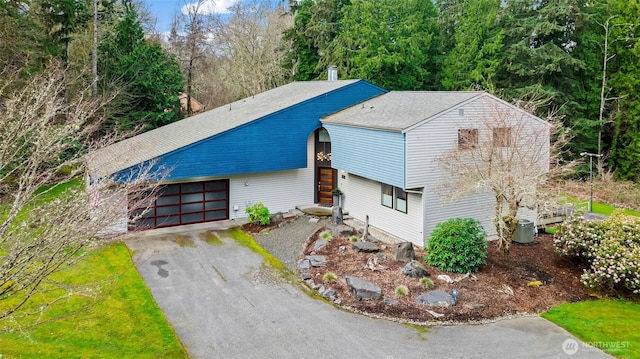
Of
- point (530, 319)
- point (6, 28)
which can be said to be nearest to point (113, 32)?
point (6, 28)

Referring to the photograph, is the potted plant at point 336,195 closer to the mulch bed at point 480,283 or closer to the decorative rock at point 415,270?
the mulch bed at point 480,283

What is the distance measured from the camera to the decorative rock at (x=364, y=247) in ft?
51.8

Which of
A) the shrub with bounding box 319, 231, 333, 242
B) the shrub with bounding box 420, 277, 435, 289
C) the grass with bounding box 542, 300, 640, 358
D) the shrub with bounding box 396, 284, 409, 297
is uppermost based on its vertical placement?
the shrub with bounding box 319, 231, 333, 242

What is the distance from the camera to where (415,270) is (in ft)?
45.3

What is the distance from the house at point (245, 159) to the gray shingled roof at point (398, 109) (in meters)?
1.23

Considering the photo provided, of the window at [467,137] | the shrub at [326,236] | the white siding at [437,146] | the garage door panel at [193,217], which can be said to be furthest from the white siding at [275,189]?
the window at [467,137]

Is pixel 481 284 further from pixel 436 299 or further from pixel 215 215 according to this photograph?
pixel 215 215

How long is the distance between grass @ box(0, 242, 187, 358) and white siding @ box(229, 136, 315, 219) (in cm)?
750

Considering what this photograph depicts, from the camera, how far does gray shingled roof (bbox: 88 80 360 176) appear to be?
18.6 meters

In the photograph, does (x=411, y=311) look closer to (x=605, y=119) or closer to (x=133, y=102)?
(x=133, y=102)

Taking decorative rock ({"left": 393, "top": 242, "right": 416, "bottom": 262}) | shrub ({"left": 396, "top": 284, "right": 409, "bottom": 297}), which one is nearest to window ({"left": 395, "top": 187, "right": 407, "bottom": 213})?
decorative rock ({"left": 393, "top": 242, "right": 416, "bottom": 262})

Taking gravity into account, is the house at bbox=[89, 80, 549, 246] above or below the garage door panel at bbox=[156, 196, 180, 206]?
above

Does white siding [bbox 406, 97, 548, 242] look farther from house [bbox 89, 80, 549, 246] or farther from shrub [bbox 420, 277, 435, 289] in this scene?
shrub [bbox 420, 277, 435, 289]

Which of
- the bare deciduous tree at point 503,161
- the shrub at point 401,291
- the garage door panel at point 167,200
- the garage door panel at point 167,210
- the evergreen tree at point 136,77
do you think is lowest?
the shrub at point 401,291
